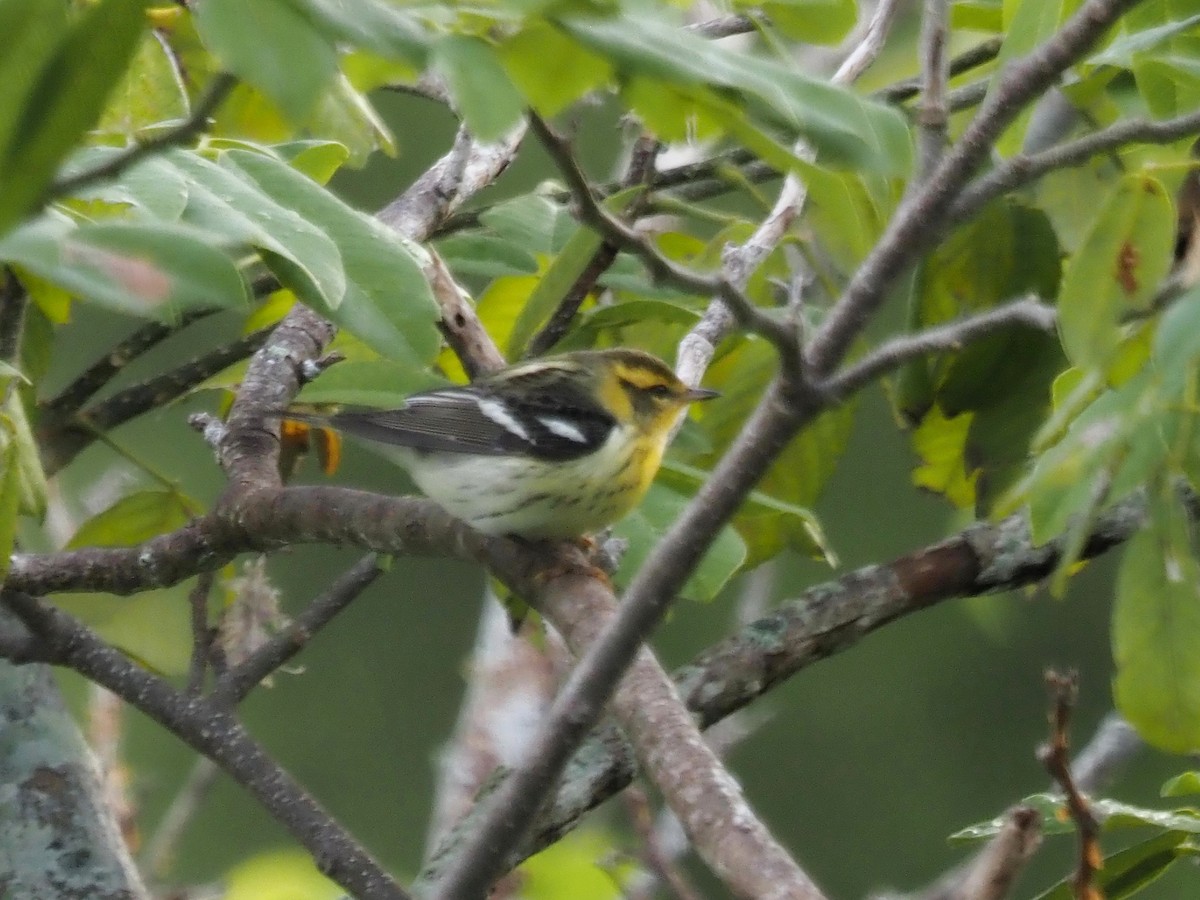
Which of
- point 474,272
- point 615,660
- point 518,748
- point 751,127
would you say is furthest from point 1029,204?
point 518,748

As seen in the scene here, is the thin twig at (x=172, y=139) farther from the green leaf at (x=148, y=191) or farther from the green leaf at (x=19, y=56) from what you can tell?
the green leaf at (x=148, y=191)

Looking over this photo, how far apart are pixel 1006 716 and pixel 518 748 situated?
5.24m

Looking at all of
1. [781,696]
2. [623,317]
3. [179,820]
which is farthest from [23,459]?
[781,696]

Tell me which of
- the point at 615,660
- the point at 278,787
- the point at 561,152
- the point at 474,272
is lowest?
the point at 278,787

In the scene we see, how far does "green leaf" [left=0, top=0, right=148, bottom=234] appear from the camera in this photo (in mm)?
625

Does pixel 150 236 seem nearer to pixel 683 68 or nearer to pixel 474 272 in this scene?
pixel 683 68

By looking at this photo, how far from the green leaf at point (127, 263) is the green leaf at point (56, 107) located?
0.23 ft

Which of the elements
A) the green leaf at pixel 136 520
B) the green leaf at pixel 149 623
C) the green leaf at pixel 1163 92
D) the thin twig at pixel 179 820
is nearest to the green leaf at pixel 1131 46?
the green leaf at pixel 1163 92

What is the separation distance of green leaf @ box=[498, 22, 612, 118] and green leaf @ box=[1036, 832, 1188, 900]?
917mm

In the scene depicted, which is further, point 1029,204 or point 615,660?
point 1029,204

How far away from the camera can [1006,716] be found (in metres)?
8.41

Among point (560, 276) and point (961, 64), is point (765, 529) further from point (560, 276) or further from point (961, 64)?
point (961, 64)

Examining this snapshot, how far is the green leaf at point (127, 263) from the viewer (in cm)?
69

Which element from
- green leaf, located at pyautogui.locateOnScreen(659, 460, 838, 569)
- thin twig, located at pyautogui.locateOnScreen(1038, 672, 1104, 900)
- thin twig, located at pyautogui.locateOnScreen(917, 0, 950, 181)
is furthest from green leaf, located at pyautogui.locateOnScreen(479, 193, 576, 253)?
thin twig, located at pyautogui.locateOnScreen(1038, 672, 1104, 900)
